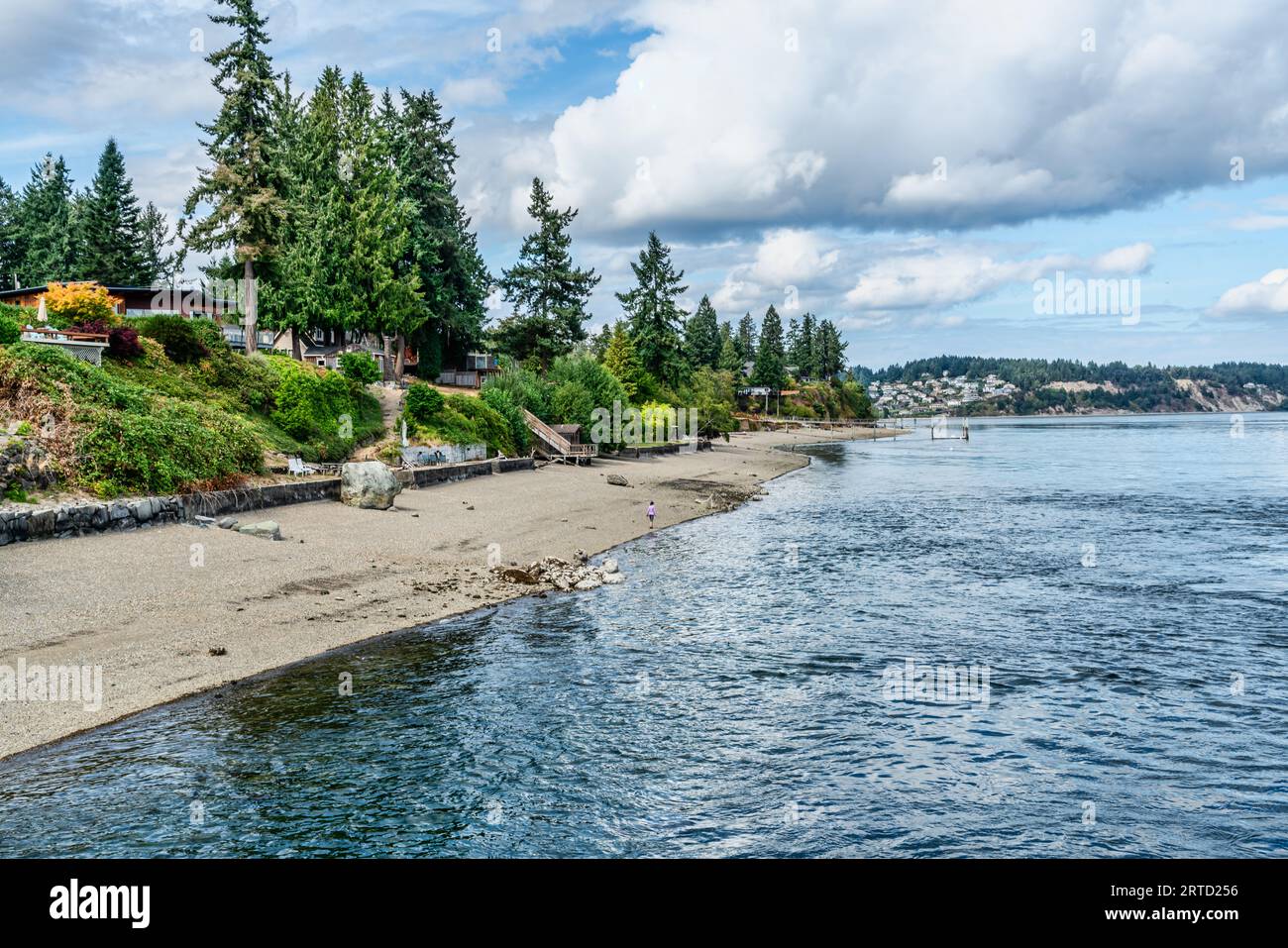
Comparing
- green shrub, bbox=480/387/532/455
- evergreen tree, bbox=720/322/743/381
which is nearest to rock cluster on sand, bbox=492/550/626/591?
green shrub, bbox=480/387/532/455

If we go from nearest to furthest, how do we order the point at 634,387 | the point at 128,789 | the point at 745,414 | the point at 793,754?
the point at 128,789 < the point at 793,754 < the point at 634,387 < the point at 745,414

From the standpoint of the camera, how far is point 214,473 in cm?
3145

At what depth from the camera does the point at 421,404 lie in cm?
5338

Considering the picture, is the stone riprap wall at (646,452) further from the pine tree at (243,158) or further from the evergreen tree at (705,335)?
the evergreen tree at (705,335)

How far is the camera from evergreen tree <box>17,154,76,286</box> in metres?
87.6

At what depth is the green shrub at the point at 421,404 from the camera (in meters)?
53.3

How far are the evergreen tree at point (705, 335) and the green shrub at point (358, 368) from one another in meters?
101

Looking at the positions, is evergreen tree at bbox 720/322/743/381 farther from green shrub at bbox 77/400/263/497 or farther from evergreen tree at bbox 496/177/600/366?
green shrub at bbox 77/400/263/497

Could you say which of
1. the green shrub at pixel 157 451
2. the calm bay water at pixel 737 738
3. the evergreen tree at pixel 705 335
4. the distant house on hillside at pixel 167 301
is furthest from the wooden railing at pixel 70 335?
the evergreen tree at pixel 705 335

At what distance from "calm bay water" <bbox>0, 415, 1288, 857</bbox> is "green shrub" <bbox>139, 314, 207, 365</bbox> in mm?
27194

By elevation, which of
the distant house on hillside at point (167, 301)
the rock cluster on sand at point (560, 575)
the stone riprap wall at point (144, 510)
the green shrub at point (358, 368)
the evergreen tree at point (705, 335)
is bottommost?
the rock cluster on sand at point (560, 575)
